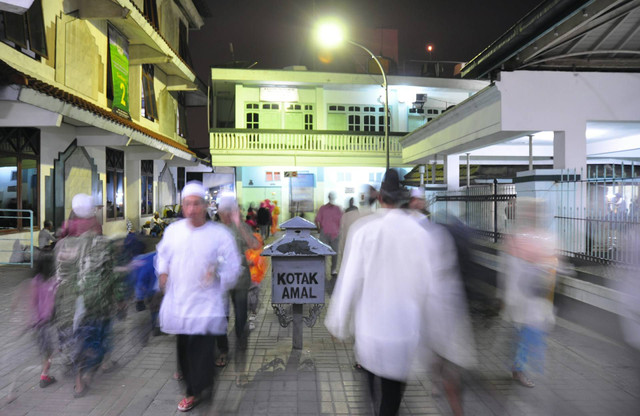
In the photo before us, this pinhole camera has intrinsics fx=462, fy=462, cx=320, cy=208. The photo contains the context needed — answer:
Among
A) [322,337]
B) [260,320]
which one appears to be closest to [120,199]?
[260,320]

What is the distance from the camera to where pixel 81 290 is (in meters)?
4.27

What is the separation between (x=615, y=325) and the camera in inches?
240

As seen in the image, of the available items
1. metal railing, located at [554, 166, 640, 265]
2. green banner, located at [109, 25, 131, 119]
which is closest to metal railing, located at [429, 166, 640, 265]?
metal railing, located at [554, 166, 640, 265]

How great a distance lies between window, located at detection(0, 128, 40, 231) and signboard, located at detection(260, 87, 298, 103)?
1541 cm

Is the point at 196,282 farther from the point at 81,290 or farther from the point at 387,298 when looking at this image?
the point at 387,298

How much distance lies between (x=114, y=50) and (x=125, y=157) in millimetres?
4444

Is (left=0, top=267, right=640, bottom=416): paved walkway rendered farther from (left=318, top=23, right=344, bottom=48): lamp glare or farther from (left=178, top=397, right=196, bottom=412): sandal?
(left=318, top=23, right=344, bottom=48): lamp glare

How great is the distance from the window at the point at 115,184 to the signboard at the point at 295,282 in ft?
45.0

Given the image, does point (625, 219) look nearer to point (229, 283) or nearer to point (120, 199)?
point (229, 283)

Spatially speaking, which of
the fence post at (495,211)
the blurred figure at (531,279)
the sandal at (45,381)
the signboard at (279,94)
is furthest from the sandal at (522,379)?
the signboard at (279,94)

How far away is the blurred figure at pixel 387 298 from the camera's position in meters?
2.79

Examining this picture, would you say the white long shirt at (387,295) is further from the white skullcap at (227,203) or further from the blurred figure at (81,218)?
the white skullcap at (227,203)

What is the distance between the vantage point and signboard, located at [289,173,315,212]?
2673 cm

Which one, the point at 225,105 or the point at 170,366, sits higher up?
the point at 225,105
